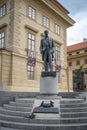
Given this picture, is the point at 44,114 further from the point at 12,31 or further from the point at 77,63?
the point at 77,63

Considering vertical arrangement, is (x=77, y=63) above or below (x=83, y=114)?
above

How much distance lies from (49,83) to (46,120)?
3.82m

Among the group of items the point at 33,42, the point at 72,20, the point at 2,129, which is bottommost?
the point at 2,129

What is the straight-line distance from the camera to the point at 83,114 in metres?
9.66

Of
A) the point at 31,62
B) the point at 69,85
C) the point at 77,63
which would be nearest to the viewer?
the point at 31,62

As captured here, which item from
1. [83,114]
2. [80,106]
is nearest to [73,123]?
[83,114]

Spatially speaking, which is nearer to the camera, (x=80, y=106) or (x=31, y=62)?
(x=80, y=106)

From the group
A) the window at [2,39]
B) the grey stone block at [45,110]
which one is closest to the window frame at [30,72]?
Result: the window at [2,39]

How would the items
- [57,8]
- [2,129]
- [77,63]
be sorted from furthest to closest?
[77,63]
[57,8]
[2,129]

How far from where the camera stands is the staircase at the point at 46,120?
8.49 metres

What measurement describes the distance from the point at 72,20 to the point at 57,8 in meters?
4.38

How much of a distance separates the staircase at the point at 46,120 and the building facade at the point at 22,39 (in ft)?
37.7

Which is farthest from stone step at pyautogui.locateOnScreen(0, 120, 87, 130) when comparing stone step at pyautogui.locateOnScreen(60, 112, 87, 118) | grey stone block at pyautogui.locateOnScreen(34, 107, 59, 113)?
grey stone block at pyautogui.locateOnScreen(34, 107, 59, 113)

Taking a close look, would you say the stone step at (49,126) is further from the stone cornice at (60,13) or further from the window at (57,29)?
the window at (57,29)
